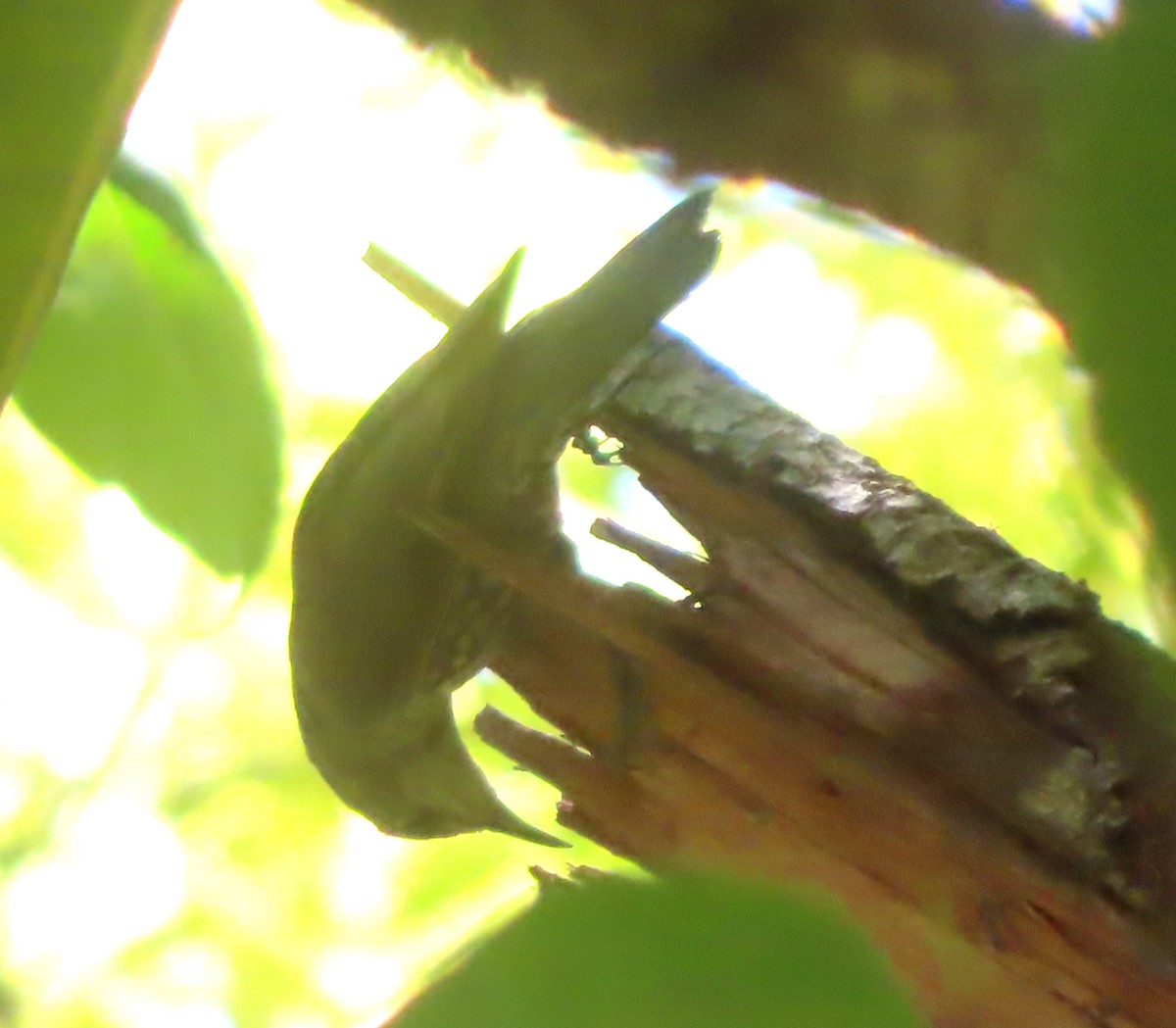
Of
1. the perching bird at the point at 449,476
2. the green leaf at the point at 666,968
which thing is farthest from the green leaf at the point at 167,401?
the green leaf at the point at 666,968

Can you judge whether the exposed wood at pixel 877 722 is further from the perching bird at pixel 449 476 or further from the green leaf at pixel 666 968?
the green leaf at pixel 666 968

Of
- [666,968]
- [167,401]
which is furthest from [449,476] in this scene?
[666,968]

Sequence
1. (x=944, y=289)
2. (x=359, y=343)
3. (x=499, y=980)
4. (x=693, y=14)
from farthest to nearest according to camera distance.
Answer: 1. (x=359, y=343)
2. (x=944, y=289)
3. (x=693, y=14)
4. (x=499, y=980)

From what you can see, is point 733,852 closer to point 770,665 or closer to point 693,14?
point 770,665

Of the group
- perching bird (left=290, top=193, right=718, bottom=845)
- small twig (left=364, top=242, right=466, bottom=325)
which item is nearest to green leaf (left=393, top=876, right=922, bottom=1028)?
perching bird (left=290, top=193, right=718, bottom=845)

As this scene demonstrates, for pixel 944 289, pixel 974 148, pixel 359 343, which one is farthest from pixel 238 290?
pixel 359 343

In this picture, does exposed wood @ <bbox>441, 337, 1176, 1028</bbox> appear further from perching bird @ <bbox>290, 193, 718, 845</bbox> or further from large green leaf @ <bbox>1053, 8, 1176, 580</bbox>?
large green leaf @ <bbox>1053, 8, 1176, 580</bbox>
